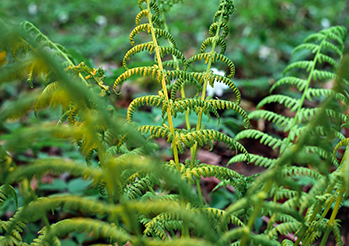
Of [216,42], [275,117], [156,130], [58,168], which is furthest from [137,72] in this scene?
[275,117]

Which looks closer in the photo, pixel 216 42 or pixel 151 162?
pixel 151 162

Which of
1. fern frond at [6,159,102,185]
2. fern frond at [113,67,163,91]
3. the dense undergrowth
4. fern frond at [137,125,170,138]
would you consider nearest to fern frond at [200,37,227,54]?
the dense undergrowth

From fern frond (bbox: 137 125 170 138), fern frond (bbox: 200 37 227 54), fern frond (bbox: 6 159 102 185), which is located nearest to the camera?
fern frond (bbox: 6 159 102 185)

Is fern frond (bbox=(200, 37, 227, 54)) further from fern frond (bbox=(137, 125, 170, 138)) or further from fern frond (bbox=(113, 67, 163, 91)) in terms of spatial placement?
fern frond (bbox=(137, 125, 170, 138))

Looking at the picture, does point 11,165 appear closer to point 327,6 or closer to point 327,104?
point 327,104

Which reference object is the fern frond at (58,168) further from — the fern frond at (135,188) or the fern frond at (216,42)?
the fern frond at (216,42)

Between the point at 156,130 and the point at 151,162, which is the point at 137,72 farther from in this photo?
the point at 151,162

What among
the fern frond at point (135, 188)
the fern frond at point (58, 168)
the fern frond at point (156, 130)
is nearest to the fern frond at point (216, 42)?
the fern frond at point (156, 130)

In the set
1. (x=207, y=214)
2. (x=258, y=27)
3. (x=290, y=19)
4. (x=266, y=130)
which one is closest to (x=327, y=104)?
(x=207, y=214)

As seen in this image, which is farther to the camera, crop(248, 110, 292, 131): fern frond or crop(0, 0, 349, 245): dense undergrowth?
crop(248, 110, 292, 131): fern frond

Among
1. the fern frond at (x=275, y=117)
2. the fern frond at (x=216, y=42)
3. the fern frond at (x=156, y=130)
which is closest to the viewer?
the fern frond at (x=156, y=130)

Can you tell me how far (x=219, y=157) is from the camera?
88.4 inches

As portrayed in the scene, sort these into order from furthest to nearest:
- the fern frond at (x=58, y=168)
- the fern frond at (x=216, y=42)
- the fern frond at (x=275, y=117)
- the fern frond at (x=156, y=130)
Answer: the fern frond at (x=275, y=117), the fern frond at (x=216, y=42), the fern frond at (x=156, y=130), the fern frond at (x=58, y=168)

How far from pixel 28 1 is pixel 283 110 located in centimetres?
510
